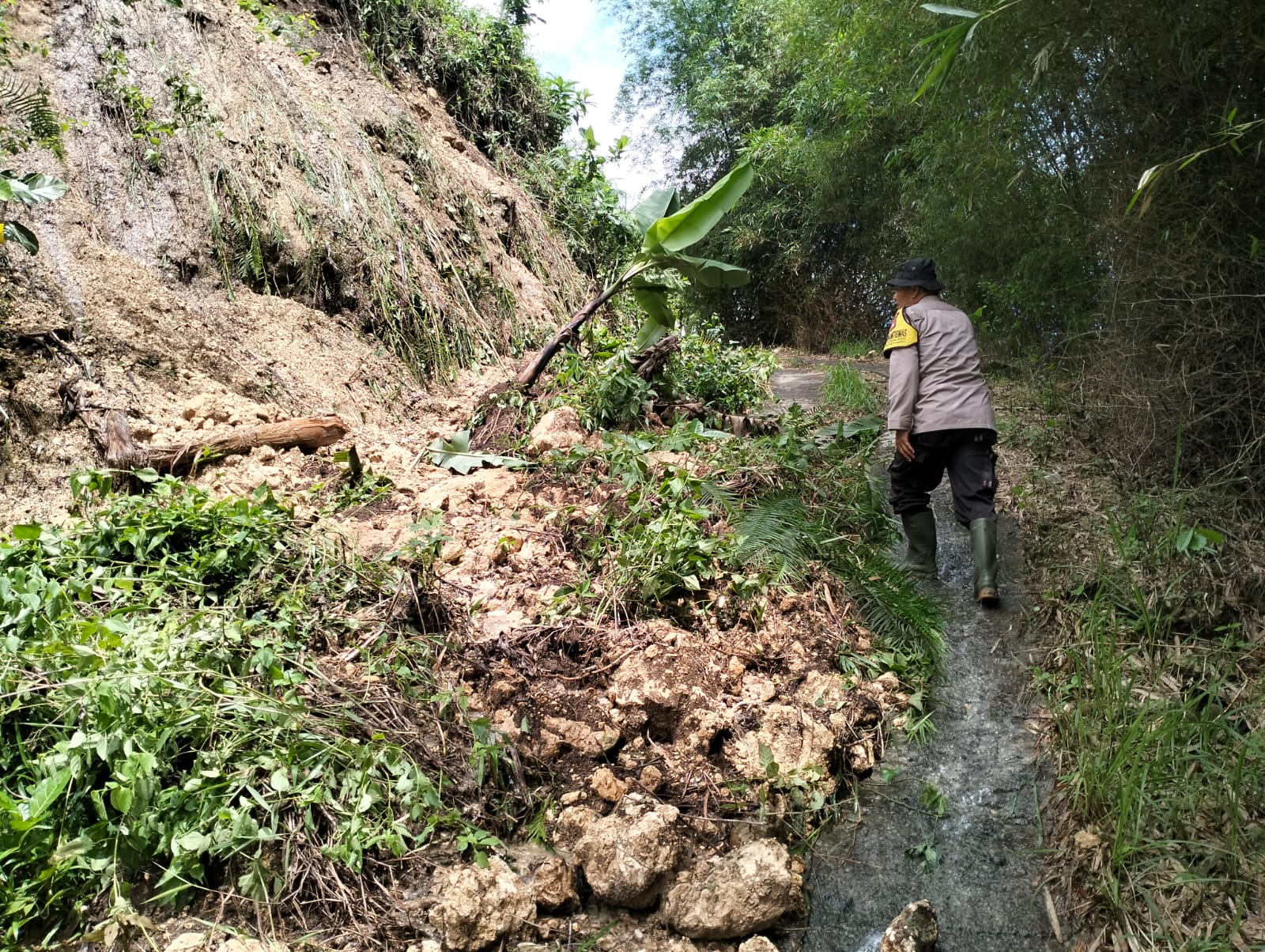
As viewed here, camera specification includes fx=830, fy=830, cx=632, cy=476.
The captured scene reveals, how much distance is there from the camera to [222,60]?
7.39 meters

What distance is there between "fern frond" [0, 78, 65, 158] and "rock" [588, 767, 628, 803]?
A: 455cm

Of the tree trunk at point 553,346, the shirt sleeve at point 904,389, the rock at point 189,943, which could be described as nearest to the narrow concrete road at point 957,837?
the shirt sleeve at point 904,389

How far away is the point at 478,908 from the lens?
2.36m

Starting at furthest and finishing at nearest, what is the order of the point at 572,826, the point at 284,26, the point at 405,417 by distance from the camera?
the point at 284,26 → the point at 405,417 → the point at 572,826

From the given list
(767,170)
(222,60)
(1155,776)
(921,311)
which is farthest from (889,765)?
(767,170)

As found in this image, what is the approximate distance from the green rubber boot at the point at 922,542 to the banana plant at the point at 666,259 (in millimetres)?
2355

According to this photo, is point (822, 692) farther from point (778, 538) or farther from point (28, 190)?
point (28, 190)

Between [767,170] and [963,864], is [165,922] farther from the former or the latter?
[767,170]

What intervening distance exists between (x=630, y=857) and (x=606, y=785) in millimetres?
430

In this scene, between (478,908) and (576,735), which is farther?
(576,735)

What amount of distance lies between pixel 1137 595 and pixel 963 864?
1.29 metres

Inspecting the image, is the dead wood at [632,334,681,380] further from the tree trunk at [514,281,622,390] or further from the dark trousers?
the dark trousers

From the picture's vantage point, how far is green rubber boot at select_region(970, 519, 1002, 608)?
3.99 meters

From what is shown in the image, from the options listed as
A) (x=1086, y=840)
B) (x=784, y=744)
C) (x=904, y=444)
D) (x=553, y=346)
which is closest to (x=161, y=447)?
(x=553, y=346)
